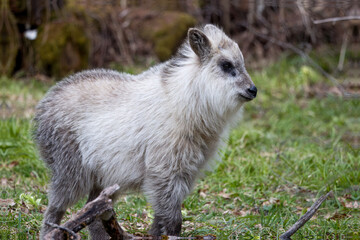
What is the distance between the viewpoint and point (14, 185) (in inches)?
240

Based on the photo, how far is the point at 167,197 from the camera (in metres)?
4.55

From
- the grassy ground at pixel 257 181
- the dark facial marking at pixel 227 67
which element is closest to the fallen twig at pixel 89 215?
the grassy ground at pixel 257 181

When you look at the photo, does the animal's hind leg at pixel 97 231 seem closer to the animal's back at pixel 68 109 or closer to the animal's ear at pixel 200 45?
the animal's back at pixel 68 109

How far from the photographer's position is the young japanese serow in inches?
180

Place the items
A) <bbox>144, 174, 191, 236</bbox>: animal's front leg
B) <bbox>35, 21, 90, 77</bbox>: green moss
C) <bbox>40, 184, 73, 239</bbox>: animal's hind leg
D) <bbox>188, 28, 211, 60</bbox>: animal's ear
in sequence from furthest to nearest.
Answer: <bbox>35, 21, 90, 77</bbox>: green moss < <bbox>40, 184, 73, 239</bbox>: animal's hind leg < <bbox>188, 28, 211, 60</bbox>: animal's ear < <bbox>144, 174, 191, 236</bbox>: animal's front leg

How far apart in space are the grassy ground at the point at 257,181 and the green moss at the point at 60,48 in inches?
57.5

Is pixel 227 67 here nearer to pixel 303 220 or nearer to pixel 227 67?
pixel 227 67

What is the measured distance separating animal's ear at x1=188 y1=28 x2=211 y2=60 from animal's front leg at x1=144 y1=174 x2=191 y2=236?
4.01 feet

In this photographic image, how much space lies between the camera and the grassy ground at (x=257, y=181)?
16.4ft

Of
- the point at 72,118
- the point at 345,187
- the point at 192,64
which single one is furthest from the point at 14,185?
the point at 345,187

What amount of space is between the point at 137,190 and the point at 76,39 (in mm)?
7219

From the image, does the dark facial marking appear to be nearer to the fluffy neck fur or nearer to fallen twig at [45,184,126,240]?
the fluffy neck fur

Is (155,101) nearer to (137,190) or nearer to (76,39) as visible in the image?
(137,190)

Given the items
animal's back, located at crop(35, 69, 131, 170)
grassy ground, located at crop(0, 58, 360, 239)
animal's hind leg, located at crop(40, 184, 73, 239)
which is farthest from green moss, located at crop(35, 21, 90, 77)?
animal's hind leg, located at crop(40, 184, 73, 239)
